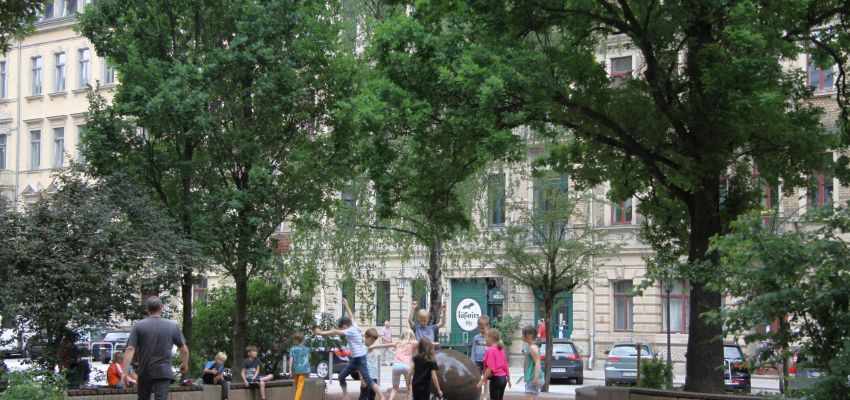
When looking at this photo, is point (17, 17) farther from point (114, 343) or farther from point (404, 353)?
point (114, 343)

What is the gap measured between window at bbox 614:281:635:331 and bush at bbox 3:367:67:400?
27.2 metres

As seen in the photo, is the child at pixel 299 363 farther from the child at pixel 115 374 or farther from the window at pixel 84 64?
the window at pixel 84 64

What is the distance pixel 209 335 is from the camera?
2078 cm

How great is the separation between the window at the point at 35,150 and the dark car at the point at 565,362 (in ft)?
118

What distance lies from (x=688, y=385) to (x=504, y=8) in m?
7.25

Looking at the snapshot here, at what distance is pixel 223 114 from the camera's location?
57.6 feet

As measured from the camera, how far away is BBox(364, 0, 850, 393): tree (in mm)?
13359

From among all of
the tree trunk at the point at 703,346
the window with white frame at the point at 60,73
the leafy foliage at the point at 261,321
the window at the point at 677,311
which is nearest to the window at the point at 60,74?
the window with white frame at the point at 60,73

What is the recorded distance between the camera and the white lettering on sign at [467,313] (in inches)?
1574

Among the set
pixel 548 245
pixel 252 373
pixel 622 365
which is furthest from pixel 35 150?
pixel 252 373

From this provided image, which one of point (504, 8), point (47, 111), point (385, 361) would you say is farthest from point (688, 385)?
point (47, 111)

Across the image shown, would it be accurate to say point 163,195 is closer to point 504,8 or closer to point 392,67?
point 392,67

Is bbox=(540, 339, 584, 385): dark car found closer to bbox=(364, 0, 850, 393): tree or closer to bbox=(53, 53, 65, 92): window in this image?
bbox=(364, 0, 850, 393): tree

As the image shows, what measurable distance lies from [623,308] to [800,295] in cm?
2927
